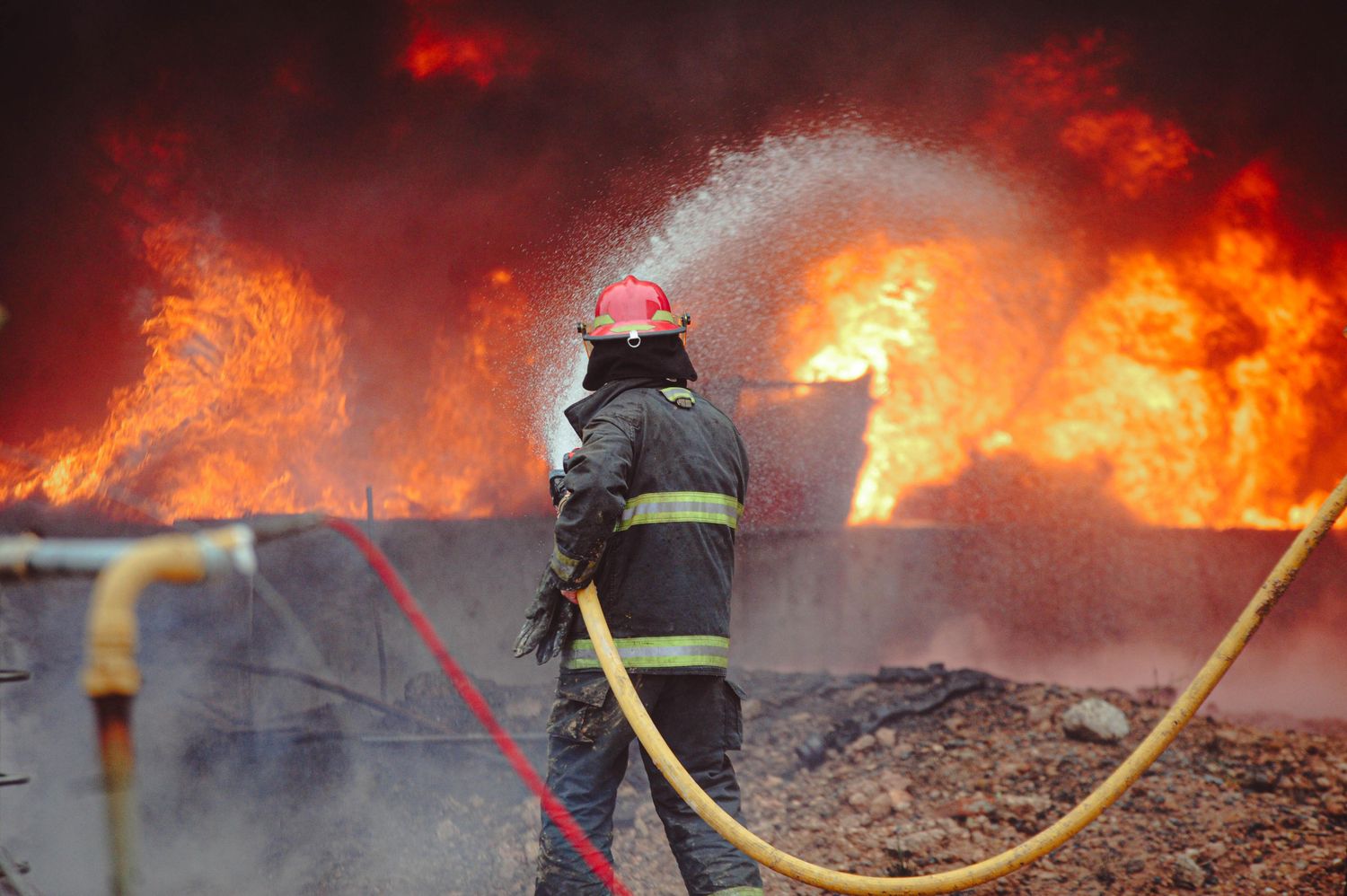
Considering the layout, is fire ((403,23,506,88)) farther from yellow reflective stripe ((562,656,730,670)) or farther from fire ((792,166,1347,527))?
yellow reflective stripe ((562,656,730,670))

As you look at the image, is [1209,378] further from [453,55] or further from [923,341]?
[453,55]

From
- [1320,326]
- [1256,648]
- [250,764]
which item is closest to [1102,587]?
[1256,648]

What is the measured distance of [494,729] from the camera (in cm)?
486

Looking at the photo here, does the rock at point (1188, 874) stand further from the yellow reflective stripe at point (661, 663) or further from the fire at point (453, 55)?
the fire at point (453, 55)

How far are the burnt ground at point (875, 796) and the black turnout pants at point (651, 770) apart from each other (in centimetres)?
115

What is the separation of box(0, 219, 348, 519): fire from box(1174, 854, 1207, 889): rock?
4.96 metres

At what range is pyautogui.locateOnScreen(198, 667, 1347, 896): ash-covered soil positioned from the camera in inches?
157

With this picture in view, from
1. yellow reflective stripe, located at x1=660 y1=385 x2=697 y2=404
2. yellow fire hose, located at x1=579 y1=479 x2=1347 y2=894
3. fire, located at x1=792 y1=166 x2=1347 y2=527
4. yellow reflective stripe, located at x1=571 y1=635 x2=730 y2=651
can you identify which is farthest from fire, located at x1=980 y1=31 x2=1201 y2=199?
yellow reflective stripe, located at x1=571 y1=635 x2=730 y2=651

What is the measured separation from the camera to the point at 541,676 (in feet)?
19.8

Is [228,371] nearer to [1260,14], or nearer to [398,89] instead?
[398,89]

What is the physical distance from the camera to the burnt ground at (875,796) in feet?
13.2

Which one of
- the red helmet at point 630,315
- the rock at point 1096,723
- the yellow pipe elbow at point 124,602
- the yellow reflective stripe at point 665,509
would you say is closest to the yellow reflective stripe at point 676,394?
the red helmet at point 630,315

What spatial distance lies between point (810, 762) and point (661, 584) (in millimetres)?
2620

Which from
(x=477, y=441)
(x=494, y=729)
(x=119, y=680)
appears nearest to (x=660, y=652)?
(x=119, y=680)
